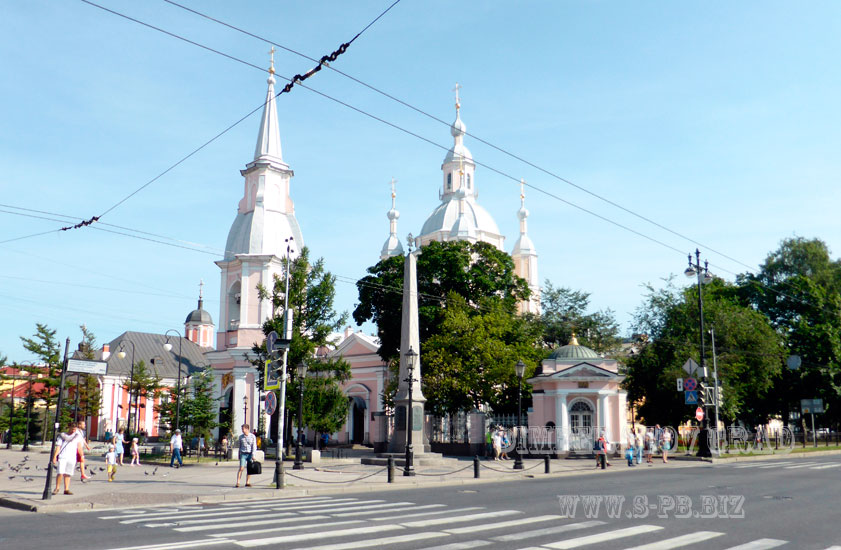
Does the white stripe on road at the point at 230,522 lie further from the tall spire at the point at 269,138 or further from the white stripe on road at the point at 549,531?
the tall spire at the point at 269,138

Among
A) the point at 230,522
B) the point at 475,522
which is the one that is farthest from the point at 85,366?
the point at 475,522

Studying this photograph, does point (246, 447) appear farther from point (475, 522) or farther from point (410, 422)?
point (475, 522)

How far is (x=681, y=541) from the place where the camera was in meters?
9.85

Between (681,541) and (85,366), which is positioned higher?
(85,366)

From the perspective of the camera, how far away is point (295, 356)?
33594 millimetres

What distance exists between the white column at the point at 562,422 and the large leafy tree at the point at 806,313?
17217 mm

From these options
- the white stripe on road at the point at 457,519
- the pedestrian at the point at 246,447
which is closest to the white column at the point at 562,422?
the pedestrian at the point at 246,447

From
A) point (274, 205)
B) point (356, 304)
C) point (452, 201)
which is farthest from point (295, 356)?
point (452, 201)

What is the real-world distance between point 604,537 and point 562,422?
25.9 meters

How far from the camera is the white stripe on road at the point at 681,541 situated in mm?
9352

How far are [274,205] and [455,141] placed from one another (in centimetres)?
2940

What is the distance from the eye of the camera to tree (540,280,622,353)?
5406 centimetres

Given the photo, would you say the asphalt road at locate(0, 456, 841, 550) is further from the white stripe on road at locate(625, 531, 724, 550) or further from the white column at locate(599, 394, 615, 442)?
the white column at locate(599, 394, 615, 442)

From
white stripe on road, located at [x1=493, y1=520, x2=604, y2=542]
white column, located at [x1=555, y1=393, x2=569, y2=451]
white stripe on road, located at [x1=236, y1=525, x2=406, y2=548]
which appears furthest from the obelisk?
white stripe on road, located at [x1=236, y1=525, x2=406, y2=548]
